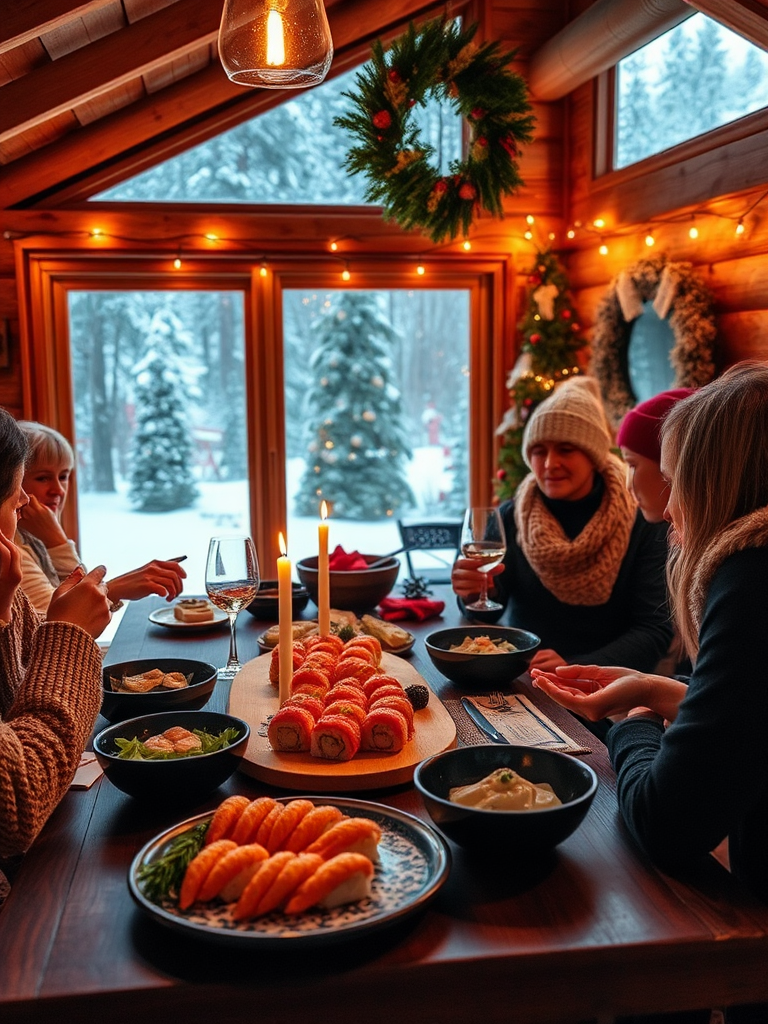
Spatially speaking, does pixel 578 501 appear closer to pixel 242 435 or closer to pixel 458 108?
pixel 458 108

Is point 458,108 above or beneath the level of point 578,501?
above

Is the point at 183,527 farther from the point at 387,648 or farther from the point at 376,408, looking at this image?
the point at 387,648

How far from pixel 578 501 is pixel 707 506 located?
1487 mm

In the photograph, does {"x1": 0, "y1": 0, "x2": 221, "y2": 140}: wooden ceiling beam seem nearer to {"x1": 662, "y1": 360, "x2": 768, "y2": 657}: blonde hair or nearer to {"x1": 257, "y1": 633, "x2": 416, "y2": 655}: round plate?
{"x1": 257, "y1": 633, "x2": 416, "y2": 655}: round plate

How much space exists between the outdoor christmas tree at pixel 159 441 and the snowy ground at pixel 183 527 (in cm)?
7

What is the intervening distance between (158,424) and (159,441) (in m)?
0.08

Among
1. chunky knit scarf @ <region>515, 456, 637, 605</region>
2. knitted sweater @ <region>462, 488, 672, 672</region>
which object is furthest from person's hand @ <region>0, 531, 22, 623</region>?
chunky knit scarf @ <region>515, 456, 637, 605</region>

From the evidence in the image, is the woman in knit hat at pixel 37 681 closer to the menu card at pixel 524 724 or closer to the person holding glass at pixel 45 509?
the menu card at pixel 524 724

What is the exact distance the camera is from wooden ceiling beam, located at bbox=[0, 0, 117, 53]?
99.3 inches

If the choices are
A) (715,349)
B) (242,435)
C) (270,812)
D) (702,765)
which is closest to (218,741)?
(270,812)

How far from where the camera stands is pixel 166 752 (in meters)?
1.33

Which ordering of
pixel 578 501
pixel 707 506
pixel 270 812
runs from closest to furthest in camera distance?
pixel 270 812, pixel 707 506, pixel 578 501

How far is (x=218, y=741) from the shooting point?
4.46ft

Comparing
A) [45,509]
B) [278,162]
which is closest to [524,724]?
[45,509]
